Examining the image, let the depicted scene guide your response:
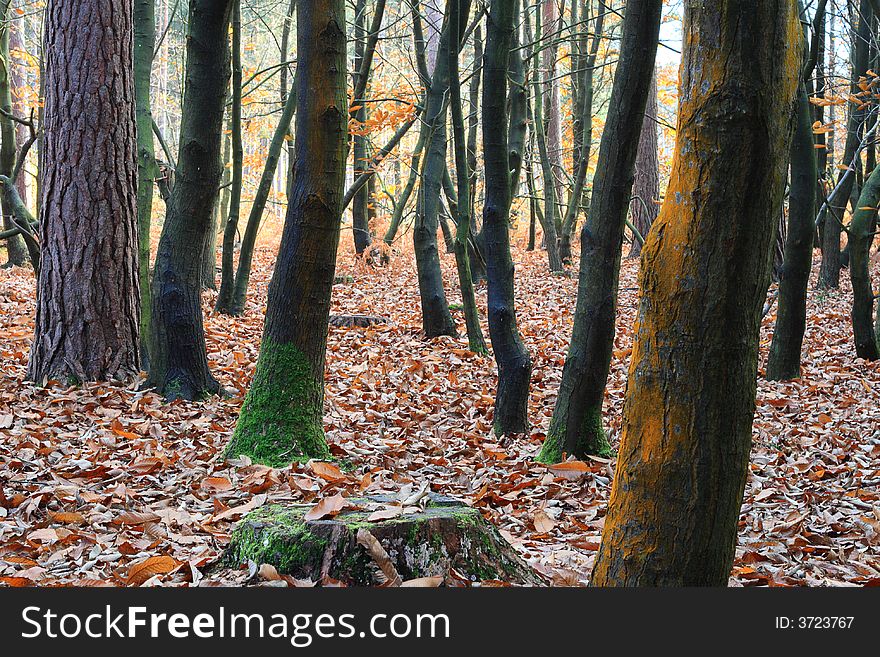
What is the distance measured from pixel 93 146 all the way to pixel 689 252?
20.3 ft

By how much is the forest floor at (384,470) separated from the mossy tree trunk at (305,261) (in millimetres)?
341

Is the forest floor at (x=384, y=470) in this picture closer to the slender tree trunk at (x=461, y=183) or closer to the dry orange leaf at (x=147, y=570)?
the dry orange leaf at (x=147, y=570)

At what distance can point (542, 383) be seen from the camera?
28.0 ft

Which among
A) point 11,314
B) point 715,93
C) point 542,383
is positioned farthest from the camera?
point 11,314

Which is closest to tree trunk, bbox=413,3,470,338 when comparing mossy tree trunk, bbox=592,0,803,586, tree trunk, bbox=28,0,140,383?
tree trunk, bbox=28,0,140,383

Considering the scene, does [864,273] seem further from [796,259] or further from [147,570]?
[147,570]

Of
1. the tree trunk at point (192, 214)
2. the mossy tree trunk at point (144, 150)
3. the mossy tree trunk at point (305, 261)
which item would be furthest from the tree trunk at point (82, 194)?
the mossy tree trunk at point (305, 261)

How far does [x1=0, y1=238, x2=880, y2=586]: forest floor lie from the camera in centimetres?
377

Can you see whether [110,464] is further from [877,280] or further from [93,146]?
[877,280]

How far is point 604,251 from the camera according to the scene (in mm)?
5602

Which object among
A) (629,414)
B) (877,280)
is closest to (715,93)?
(629,414)

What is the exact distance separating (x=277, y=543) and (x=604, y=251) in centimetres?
350

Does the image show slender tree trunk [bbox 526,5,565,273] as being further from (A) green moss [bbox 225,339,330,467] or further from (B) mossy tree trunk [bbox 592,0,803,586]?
(B) mossy tree trunk [bbox 592,0,803,586]

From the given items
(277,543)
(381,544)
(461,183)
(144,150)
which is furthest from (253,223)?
(381,544)
